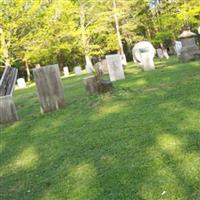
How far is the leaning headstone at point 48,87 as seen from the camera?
12141mm

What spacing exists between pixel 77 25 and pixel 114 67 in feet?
89.6

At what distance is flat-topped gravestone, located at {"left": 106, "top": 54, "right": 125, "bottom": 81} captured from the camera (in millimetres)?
17922

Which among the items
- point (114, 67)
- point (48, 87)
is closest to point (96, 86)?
point (48, 87)

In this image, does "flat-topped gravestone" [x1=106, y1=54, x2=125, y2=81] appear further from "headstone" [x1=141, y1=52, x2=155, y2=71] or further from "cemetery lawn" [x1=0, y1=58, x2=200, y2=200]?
"cemetery lawn" [x1=0, y1=58, x2=200, y2=200]

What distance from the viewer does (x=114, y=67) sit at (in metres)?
18.1

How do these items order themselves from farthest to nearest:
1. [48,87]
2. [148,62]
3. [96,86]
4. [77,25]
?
[77,25] → [148,62] → [96,86] → [48,87]

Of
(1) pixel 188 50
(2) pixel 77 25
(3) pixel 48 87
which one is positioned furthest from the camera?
(2) pixel 77 25

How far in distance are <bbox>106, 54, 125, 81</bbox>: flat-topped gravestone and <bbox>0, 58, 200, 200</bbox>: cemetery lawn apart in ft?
21.4

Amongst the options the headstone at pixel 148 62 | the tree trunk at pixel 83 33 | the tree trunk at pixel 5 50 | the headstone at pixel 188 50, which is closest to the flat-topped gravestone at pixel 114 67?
the headstone at pixel 148 62

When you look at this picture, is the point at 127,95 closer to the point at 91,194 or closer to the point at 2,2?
the point at 91,194

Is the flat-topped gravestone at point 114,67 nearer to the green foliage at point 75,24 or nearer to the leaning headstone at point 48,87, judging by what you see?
the leaning headstone at point 48,87

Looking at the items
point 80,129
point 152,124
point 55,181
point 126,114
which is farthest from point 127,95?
point 55,181

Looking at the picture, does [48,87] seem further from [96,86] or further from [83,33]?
[83,33]

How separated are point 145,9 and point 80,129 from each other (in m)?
50.1
